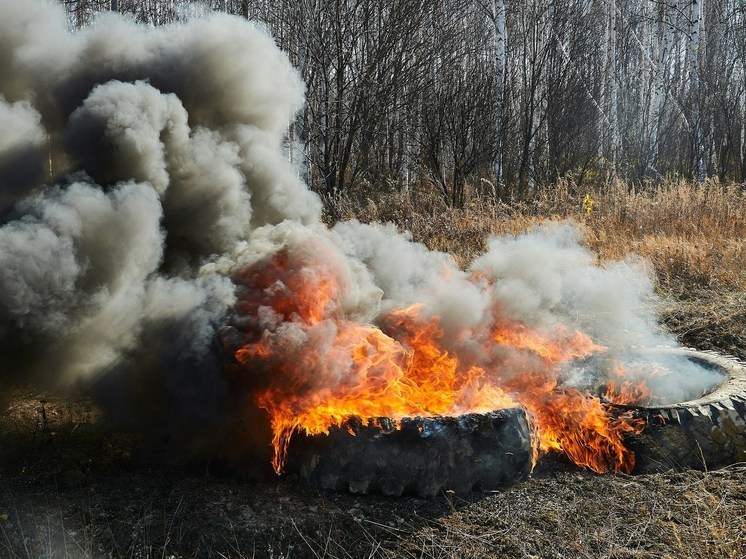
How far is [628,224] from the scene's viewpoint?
12.2 m

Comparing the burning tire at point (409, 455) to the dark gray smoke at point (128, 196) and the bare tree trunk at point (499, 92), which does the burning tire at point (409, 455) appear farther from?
the bare tree trunk at point (499, 92)

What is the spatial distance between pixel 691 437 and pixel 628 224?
7.62m

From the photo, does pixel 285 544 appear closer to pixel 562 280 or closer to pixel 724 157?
pixel 562 280

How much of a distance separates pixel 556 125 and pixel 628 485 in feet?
47.3

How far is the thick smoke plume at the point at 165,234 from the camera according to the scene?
183 inches

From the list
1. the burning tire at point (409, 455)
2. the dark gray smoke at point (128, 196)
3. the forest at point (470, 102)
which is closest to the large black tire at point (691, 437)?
the burning tire at point (409, 455)

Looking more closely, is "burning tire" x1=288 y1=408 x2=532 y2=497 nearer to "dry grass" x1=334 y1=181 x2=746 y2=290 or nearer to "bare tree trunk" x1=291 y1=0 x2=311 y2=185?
"dry grass" x1=334 y1=181 x2=746 y2=290

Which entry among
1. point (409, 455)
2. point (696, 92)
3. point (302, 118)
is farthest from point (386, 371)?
point (696, 92)

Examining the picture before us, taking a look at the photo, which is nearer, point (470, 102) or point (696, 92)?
point (470, 102)

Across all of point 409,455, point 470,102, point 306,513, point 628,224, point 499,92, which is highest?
point 499,92

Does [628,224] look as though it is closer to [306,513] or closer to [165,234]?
[165,234]

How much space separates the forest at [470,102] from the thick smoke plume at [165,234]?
789 centimetres

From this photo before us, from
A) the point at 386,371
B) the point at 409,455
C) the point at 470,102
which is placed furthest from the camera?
the point at 470,102

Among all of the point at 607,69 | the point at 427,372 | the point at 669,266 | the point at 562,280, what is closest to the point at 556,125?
the point at 607,69
